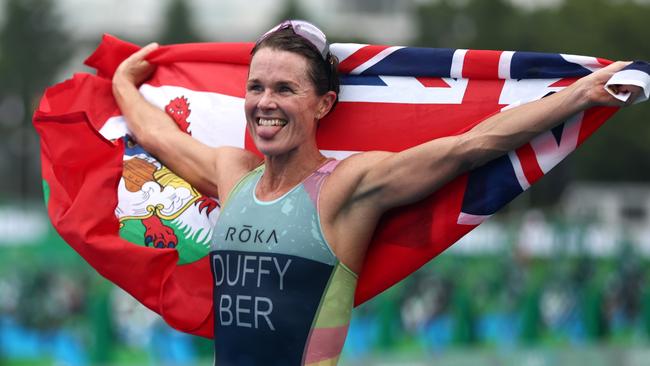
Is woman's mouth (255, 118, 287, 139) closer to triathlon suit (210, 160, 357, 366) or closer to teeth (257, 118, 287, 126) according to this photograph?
teeth (257, 118, 287, 126)

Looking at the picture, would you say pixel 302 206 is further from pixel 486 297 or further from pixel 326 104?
pixel 486 297

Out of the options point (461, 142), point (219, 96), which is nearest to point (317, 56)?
point (461, 142)

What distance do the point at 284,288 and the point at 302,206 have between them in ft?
0.92

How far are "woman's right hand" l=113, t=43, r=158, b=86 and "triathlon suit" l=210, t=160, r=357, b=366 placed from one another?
1.12 m

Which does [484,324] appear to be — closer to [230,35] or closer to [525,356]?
[525,356]

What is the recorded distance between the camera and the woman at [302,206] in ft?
13.7

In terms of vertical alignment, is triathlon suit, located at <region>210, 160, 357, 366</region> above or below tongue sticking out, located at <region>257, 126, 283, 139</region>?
below

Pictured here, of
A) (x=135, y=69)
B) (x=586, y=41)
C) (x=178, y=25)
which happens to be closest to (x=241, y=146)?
(x=135, y=69)

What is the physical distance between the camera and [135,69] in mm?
5230

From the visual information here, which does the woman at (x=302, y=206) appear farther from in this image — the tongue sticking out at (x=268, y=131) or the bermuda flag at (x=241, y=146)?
the bermuda flag at (x=241, y=146)

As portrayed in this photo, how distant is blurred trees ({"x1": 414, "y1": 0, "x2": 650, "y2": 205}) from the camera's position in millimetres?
36188

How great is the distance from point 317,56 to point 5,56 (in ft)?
164

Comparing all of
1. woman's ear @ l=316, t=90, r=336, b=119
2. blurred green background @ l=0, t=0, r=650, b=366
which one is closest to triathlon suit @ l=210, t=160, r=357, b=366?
woman's ear @ l=316, t=90, r=336, b=119

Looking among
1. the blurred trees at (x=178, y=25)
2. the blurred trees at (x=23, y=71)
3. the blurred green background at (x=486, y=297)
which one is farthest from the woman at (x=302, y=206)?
the blurred trees at (x=23, y=71)
